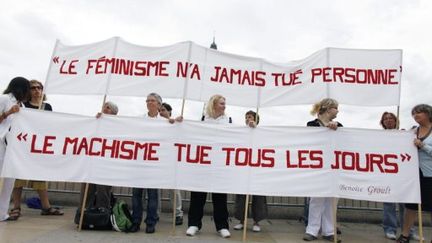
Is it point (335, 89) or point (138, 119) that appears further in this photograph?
point (335, 89)

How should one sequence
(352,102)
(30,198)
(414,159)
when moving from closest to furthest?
(414,159) → (352,102) → (30,198)

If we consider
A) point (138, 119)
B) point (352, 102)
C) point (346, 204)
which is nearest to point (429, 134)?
point (352, 102)

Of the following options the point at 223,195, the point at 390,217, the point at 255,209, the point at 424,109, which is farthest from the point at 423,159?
the point at 223,195

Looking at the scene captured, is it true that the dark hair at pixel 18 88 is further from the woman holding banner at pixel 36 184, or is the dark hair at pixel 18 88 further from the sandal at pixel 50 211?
the sandal at pixel 50 211

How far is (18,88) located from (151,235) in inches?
118

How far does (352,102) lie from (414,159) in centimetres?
119

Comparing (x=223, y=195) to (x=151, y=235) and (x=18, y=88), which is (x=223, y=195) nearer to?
(x=151, y=235)

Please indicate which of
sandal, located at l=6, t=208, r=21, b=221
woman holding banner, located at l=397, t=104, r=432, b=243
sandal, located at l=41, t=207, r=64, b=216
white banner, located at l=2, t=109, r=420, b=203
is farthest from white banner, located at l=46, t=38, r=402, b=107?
sandal, located at l=41, t=207, r=64, b=216

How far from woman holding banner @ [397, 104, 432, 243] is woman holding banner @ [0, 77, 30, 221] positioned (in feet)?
19.1

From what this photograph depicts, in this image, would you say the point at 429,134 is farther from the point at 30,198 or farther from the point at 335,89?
the point at 30,198

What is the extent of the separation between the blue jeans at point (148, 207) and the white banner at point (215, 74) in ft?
5.08

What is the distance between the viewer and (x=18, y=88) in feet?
16.1

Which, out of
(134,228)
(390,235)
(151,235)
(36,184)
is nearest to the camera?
(151,235)

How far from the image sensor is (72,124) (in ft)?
15.8
